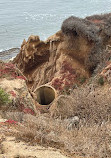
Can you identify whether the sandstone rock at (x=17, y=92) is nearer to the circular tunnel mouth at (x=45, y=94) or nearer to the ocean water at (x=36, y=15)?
the circular tunnel mouth at (x=45, y=94)

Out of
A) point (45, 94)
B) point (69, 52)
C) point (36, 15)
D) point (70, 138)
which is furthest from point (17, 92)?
point (36, 15)

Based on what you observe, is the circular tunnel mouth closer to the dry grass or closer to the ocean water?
the dry grass

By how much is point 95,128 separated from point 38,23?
154ft

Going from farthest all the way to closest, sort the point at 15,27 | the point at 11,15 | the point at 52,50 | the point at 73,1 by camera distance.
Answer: the point at 73,1 → the point at 11,15 → the point at 15,27 → the point at 52,50

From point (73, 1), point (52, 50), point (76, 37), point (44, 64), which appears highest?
point (73, 1)

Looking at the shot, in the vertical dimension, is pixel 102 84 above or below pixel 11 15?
below

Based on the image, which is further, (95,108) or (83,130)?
(95,108)

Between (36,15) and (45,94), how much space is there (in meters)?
44.6

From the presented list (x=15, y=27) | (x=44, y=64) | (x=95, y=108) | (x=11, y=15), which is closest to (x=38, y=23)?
(x=15, y=27)

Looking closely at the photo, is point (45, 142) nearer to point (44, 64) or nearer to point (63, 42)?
point (63, 42)

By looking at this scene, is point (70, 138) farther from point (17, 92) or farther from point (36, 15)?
point (36, 15)

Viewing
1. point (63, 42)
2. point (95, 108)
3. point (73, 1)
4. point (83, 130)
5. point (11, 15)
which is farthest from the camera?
point (73, 1)

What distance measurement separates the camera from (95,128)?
5.16 m

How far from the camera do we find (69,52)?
690 inches
